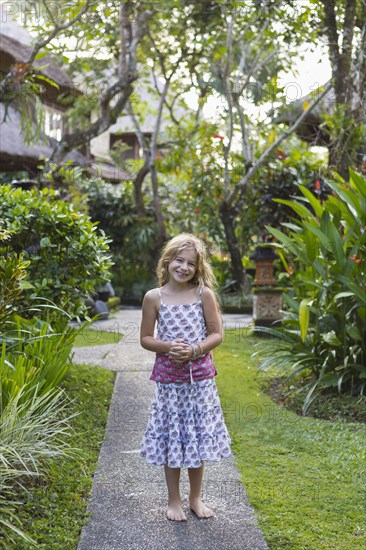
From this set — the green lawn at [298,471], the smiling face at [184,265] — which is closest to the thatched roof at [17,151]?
the green lawn at [298,471]

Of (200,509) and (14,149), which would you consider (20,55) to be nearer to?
(14,149)

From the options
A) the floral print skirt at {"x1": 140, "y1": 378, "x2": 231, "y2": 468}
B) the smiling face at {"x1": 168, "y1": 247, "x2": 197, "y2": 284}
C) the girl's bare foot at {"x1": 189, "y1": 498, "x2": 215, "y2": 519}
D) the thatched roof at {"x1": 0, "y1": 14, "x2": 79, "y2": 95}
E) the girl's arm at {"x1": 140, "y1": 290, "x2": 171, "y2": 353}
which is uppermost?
the thatched roof at {"x1": 0, "y1": 14, "x2": 79, "y2": 95}

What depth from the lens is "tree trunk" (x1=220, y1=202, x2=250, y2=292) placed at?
12352mm

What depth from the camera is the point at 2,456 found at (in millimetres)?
2969

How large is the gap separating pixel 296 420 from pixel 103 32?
9031 millimetres


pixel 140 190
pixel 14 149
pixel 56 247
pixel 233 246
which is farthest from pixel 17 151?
pixel 56 247

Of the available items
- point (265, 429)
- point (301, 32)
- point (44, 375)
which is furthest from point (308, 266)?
point (301, 32)

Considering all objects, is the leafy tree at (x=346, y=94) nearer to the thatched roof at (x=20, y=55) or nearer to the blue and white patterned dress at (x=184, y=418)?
the blue and white patterned dress at (x=184, y=418)

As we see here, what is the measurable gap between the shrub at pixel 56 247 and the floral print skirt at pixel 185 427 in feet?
6.35

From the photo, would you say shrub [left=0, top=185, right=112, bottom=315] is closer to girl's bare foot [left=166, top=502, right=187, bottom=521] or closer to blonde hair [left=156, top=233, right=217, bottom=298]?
blonde hair [left=156, top=233, right=217, bottom=298]

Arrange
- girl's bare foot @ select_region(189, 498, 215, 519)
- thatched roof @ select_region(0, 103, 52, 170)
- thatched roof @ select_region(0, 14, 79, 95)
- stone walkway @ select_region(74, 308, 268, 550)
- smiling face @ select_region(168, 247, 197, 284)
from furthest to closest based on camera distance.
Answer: thatched roof @ select_region(0, 103, 52, 170), thatched roof @ select_region(0, 14, 79, 95), smiling face @ select_region(168, 247, 197, 284), girl's bare foot @ select_region(189, 498, 215, 519), stone walkway @ select_region(74, 308, 268, 550)

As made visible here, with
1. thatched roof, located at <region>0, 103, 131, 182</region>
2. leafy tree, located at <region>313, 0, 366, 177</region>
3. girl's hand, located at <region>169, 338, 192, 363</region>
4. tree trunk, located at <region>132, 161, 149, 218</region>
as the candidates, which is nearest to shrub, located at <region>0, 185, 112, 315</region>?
girl's hand, located at <region>169, 338, 192, 363</region>

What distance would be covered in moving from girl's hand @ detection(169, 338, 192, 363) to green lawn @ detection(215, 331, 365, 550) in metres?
0.77

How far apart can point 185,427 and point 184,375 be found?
0.23 meters
